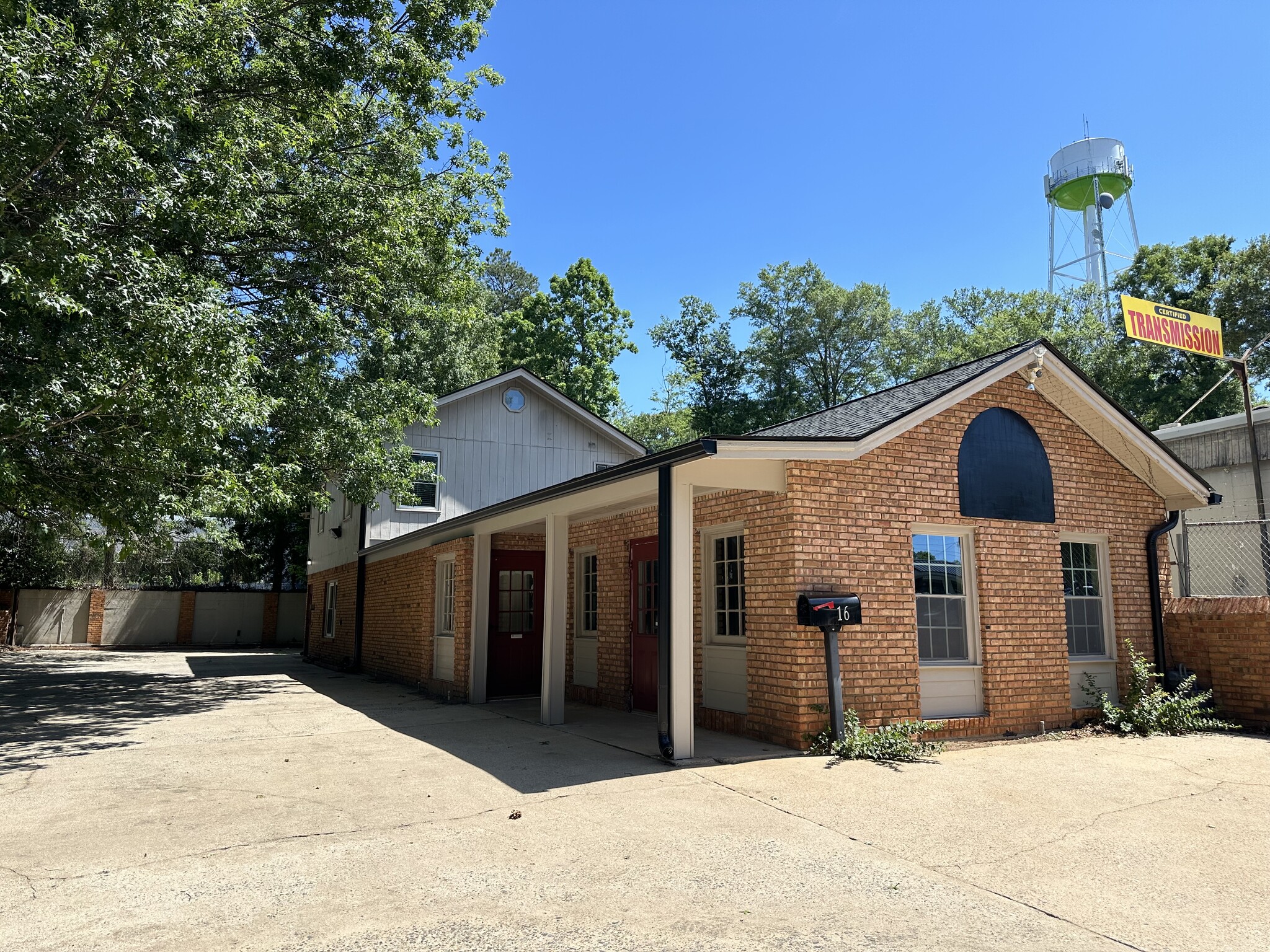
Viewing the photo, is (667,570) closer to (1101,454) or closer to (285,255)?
(1101,454)

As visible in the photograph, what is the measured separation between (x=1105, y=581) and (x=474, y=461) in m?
13.5

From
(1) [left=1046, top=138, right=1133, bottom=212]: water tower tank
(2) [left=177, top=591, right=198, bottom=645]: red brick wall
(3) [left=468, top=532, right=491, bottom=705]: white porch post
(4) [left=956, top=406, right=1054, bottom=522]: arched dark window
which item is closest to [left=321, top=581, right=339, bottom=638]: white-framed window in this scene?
(2) [left=177, top=591, right=198, bottom=645]: red brick wall

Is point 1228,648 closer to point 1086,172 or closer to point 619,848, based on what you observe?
point 619,848

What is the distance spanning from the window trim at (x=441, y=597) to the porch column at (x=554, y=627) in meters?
3.48

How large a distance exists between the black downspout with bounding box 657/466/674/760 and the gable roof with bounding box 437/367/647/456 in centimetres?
1208

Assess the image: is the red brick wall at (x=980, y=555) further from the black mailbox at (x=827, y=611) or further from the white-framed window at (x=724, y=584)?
the white-framed window at (x=724, y=584)

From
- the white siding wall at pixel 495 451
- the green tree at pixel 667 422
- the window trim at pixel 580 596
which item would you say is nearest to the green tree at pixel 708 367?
the green tree at pixel 667 422

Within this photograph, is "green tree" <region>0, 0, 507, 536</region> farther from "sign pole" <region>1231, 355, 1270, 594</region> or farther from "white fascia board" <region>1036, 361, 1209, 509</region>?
"sign pole" <region>1231, 355, 1270, 594</region>

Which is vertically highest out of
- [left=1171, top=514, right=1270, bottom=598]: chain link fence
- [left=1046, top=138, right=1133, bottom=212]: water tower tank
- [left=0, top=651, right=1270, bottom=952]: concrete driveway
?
[left=1046, top=138, right=1133, bottom=212]: water tower tank

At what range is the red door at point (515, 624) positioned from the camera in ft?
42.2

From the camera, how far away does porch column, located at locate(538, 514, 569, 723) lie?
32.0 ft

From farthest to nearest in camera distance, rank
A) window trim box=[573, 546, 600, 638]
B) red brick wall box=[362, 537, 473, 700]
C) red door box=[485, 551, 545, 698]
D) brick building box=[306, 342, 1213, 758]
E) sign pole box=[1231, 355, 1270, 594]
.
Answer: sign pole box=[1231, 355, 1270, 594] → red door box=[485, 551, 545, 698] → red brick wall box=[362, 537, 473, 700] → window trim box=[573, 546, 600, 638] → brick building box=[306, 342, 1213, 758]

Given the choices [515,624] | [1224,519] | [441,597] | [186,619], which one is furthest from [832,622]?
[186,619]

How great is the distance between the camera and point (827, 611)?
7492mm
